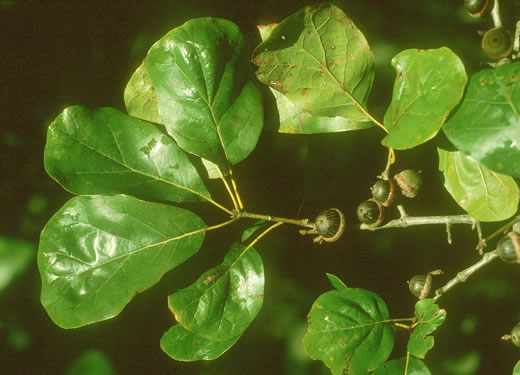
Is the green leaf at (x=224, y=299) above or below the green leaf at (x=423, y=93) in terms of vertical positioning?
below

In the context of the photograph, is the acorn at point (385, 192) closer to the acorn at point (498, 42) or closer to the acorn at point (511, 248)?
the acorn at point (511, 248)

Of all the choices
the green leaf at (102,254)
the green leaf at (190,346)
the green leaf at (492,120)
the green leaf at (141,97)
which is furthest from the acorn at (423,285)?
the green leaf at (141,97)

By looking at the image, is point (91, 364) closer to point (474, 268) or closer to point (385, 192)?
point (385, 192)

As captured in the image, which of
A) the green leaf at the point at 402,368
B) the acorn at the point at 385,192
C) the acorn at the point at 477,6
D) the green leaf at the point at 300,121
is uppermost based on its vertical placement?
the acorn at the point at 477,6

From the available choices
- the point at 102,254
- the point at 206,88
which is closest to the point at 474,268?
the point at 206,88

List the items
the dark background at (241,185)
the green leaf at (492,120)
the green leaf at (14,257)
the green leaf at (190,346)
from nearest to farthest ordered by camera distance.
→ the green leaf at (492,120)
the green leaf at (190,346)
the dark background at (241,185)
the green leaf at (14,257)

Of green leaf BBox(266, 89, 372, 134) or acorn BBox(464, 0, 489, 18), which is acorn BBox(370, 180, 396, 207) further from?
acorn BBox(464, 0, 489, 18)
